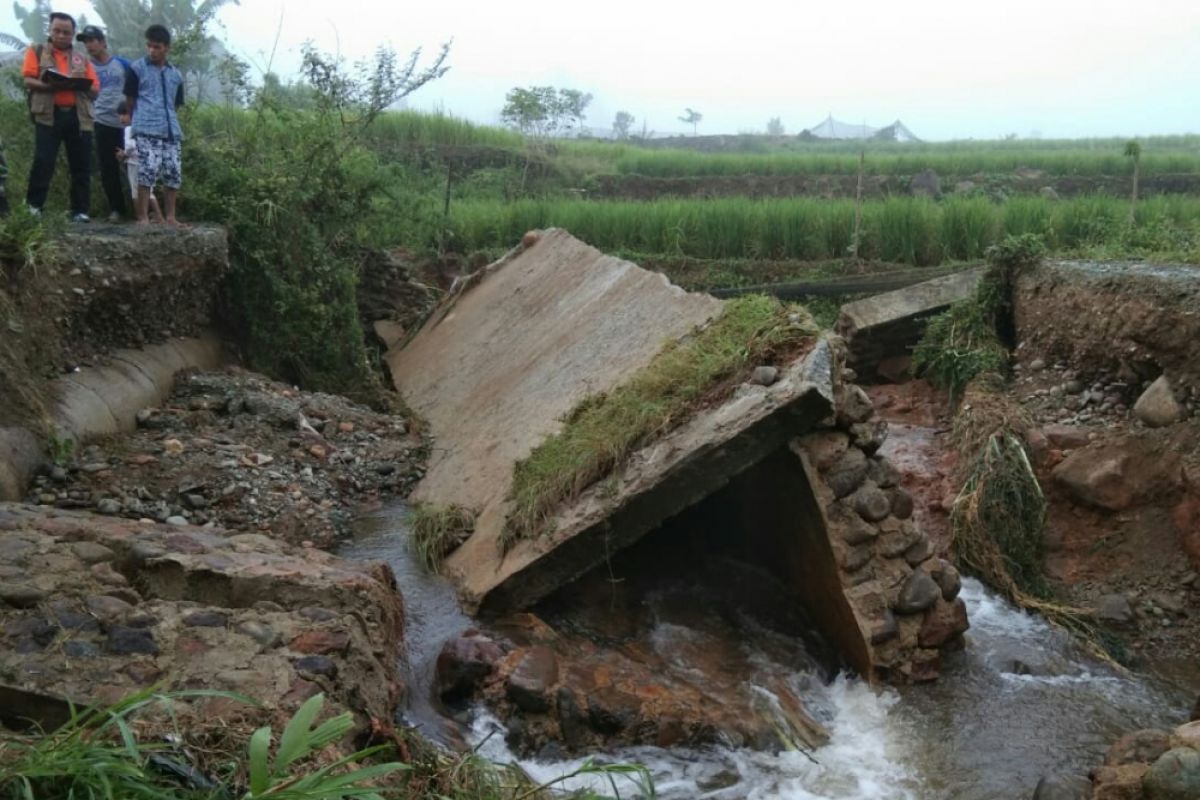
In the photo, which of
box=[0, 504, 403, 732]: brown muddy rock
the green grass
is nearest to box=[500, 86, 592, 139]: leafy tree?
the green grass

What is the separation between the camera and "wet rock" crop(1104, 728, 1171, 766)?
3543mm

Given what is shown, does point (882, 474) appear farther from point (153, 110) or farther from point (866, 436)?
point (153, 110)

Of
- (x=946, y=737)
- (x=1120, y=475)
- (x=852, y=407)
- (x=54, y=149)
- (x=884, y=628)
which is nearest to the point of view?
(x=946, y=737)

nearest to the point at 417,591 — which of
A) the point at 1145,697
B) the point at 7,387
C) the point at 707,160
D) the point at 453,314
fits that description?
the point at 7,387

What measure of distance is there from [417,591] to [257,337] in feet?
12.2

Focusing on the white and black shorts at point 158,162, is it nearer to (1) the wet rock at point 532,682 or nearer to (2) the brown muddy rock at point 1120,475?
(1) the wet rock at point 532,682

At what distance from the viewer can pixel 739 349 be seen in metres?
4.80

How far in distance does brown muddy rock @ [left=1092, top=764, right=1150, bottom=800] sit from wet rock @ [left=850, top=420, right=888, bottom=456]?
153 centimetres

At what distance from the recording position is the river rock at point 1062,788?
3527 millimetres

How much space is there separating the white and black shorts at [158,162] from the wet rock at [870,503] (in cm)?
526

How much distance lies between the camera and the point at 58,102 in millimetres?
7000

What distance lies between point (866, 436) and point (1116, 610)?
1817 mm

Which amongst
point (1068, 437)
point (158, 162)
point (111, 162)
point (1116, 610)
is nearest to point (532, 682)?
point (1116, 610)

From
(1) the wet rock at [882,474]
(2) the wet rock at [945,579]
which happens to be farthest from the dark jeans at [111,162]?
(2) the wet rock at [945,579]
